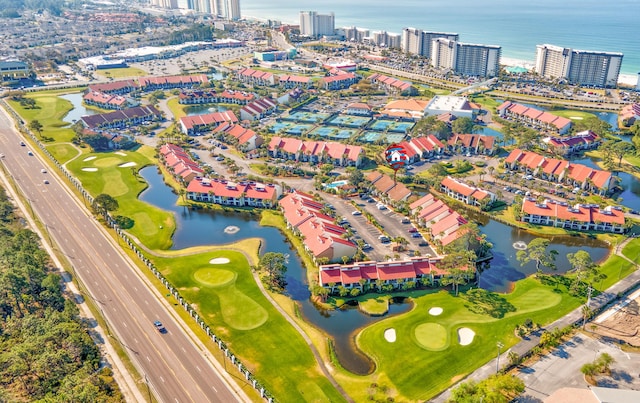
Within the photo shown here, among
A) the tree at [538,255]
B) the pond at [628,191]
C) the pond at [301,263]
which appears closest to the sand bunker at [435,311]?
the pond at [301,263]

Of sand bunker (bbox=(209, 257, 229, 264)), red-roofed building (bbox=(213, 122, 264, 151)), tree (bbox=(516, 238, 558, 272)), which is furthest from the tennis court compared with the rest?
sand bunker (bbox=(209, 257, 229, 264))

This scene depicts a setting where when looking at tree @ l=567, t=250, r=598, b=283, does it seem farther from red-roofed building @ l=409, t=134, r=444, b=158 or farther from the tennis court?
the tennis court

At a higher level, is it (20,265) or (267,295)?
(20,265)

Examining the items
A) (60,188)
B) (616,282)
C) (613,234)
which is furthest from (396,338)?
(60,188)

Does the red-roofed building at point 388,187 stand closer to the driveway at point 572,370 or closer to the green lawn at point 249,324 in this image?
the green lawn at point 249,324

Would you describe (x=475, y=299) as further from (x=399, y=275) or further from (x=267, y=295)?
(x=267, y=295)

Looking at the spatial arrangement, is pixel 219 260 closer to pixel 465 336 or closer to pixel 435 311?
pixel 435 311

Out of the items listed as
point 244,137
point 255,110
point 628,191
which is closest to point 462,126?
point 628,191
